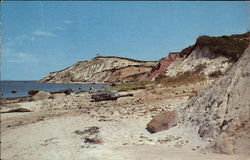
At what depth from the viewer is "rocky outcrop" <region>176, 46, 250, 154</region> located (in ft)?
20.6

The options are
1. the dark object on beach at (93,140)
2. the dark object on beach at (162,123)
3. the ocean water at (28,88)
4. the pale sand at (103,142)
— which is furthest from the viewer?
the ocean water at (28,88)

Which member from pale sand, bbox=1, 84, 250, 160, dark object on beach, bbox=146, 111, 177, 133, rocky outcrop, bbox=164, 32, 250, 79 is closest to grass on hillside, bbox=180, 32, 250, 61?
rocky outcrop, bbox=164, 32, 250, 79

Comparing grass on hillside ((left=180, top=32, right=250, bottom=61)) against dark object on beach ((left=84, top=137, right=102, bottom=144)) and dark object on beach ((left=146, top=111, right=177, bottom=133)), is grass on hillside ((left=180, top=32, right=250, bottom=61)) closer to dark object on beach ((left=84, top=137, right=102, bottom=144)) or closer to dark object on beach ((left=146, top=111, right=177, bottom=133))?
dark object on beach ((left=146, top=111, right=177, bottom=133))

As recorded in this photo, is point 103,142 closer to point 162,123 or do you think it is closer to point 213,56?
point 162,123

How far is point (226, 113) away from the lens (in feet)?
23.0

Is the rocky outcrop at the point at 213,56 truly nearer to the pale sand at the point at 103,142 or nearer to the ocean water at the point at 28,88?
the pale sand at the point at 103,142

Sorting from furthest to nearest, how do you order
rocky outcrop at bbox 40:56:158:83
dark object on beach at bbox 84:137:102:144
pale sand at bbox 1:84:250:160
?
1. rocky outcrop at bbox 40:56:158:83
2. dark object on beach at bbox 84:137:102:144
3. pale sand at bbox 1:84:250:160

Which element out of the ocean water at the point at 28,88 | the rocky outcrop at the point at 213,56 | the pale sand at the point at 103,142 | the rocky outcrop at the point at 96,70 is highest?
the rocky outcrop at the point at 96,70

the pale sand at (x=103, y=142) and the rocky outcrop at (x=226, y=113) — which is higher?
the rocky outcrop at (x=226, y=113)

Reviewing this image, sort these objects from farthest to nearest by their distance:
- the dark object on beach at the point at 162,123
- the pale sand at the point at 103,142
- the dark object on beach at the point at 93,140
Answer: the dark object on beach at the point at 162,123 → the dark object on beach at the point at 93,140 → the pale sand at the point at 103,142

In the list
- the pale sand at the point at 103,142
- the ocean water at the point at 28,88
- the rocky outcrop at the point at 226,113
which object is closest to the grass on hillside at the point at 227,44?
the rocky outcrop at the point at 226,113

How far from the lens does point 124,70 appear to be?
77688 millimetres

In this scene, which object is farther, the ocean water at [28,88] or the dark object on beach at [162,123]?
the ocean water at [28,88]

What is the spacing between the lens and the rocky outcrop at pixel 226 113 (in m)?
6.27
